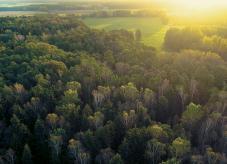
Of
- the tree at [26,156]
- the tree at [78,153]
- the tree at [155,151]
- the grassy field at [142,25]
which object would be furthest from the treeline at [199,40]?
the tree at [26,156]

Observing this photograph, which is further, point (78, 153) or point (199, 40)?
point (199, 40)

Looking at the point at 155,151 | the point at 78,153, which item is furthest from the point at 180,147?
the point at 78,153

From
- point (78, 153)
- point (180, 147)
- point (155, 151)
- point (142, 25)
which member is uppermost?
point (142, 25)

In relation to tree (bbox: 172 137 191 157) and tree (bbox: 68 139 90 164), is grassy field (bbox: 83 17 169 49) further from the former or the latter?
tree (bbox: 68 139 90 164)

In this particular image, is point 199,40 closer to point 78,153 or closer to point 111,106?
point 111,106

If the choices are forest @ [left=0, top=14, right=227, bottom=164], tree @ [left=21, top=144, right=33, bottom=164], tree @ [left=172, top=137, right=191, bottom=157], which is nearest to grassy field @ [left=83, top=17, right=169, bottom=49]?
forest @ [left=0, top=14, right=227, bottom=164]

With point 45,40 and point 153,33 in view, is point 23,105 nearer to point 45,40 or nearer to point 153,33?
point 45,40

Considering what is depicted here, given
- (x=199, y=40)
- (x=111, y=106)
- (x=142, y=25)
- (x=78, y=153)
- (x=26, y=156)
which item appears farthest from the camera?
(x=142, y=25)
